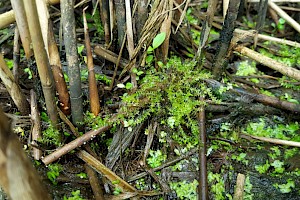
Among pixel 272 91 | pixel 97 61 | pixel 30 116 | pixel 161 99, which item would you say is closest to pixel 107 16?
pixel 97 61

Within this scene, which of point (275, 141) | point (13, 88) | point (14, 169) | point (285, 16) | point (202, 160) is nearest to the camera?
point (14, 169)

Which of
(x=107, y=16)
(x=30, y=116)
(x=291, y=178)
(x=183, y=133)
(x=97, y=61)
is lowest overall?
(x=291, y=178)

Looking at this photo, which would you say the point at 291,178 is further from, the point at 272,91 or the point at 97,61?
the point at 97,61

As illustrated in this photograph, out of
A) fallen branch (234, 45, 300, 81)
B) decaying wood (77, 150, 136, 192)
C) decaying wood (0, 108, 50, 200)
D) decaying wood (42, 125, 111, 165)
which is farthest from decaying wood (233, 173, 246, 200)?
decaying wood (0, 108, 50, 200)

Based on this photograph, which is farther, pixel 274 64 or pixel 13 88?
pixel 274 64

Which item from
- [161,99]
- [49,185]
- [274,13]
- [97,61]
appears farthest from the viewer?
[274,13]

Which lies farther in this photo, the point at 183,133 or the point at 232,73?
the point at 232,73

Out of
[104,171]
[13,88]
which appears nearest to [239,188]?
[104,171]

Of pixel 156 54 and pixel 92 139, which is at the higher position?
Result: pixel 156 54

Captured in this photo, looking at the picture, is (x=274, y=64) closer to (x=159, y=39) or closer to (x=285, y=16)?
(x=285, y=16)
